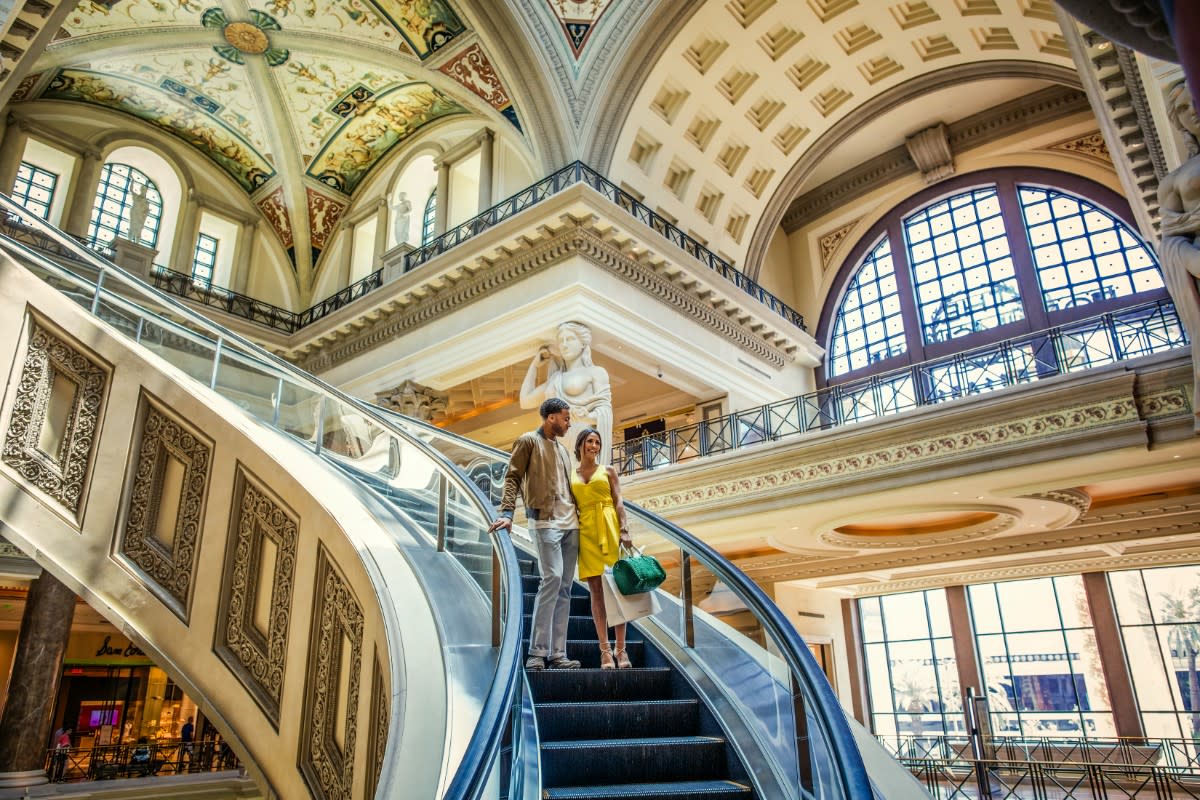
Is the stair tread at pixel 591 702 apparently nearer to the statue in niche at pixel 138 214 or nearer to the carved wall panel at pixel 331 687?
the carved wall panel at pixel 331 687

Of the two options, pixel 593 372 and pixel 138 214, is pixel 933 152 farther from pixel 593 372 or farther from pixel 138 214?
pixel 138 214

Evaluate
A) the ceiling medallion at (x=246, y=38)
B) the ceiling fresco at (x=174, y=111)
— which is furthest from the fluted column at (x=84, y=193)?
the ceiling medallion at (x=246, y=38)

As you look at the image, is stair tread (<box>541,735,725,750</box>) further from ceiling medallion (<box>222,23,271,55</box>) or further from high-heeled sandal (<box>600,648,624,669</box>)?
ceiling medallion (<box>222,23,271,55</box>)

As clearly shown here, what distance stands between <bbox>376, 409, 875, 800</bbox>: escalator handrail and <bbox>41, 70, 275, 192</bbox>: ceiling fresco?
18197 mm

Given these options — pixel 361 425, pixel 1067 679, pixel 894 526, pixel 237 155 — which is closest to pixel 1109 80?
pixel 894 526

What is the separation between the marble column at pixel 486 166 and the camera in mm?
16312

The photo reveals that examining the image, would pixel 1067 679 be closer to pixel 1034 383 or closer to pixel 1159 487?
pixel 1159 487

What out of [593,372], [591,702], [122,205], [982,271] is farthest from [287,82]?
[591,702]

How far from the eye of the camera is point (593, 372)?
10547 mm

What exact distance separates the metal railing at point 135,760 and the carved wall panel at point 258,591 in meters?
10.9

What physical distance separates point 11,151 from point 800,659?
19.3m

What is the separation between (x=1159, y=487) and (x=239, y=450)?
460 inches

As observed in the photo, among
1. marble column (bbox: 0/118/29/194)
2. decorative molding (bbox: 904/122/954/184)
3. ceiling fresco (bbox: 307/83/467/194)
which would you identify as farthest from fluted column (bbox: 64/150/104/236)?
decorative molding (bbox: 904/122/954/184)

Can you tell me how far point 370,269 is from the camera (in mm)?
19391
